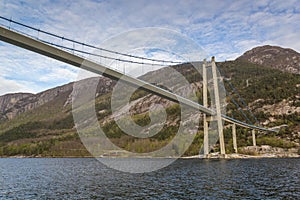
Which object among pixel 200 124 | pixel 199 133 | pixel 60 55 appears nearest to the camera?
pixel 60 55

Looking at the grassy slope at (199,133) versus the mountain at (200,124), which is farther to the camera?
the mountain at (200,124)

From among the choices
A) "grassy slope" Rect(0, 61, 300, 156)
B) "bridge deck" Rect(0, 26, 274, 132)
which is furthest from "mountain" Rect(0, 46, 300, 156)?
"bridge deck" Rect(0, 26, 274, 132)

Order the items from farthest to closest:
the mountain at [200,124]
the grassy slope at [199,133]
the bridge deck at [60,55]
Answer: the mountain at [200,124] → the grassy slope at [199,133] → the bridge deck at [60,55]

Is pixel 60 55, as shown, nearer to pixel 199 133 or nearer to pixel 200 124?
pixel 199 133

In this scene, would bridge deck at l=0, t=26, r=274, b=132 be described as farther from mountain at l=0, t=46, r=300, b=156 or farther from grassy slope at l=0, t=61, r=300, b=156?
mountain at l=0, t=46, r=300, b=156

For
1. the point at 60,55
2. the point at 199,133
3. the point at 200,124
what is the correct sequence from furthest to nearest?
the point at 200,124
the point at 199,133
the point at 60,55

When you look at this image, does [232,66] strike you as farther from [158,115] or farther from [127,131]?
[127,131]

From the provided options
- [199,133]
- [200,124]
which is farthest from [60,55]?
[200,124]

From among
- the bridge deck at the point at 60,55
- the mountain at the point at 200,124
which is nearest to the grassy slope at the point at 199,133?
the mountain at the point at 200,124

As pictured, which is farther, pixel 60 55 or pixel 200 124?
pixel 200 124

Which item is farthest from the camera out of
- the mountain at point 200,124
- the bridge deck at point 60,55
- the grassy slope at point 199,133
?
the mountain at point 200,124

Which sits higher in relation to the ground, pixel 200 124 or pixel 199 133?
pixel 200 124

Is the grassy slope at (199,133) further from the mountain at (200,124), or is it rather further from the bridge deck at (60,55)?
the bridge deck at (60,55)

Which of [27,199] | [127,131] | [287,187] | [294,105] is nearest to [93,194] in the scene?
[27,199]
